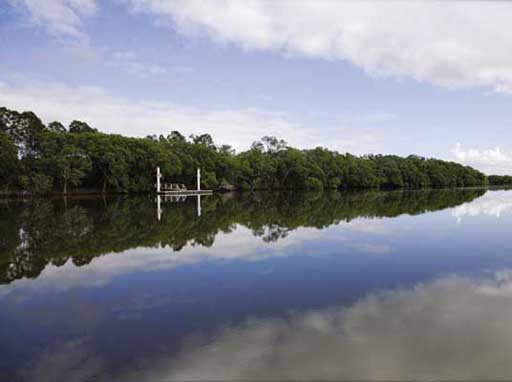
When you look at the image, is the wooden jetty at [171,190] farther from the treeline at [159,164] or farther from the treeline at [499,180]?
the treeline at [499,180]

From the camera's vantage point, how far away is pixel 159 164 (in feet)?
150

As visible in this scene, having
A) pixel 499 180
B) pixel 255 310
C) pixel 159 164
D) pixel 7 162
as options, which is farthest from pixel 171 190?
pixel 499 180

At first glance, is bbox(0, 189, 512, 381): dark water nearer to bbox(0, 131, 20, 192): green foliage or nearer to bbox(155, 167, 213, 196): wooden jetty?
bbox(0, 131, 20, 192): green foliage

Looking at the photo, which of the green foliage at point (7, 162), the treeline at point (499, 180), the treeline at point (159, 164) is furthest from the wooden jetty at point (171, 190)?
the treeline at point (499, 180)

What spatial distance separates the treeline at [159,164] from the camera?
38.2m

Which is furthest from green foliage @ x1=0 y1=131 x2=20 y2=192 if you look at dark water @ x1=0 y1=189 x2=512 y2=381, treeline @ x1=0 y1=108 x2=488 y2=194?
→ dark water @ x1=0 y1=189 x2=512 y2=381

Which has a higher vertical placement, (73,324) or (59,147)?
(59,147)

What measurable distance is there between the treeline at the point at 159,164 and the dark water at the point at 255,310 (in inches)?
1243

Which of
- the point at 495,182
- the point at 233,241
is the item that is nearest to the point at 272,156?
the point at 233,241

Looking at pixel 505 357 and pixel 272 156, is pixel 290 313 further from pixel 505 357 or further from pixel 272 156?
pixel 272 156

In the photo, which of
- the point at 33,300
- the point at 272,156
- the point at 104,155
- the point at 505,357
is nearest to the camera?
the point at 505,357

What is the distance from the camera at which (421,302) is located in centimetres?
518

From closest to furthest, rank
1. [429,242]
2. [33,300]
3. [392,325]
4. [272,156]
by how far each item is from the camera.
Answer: [392,325] → [33,300] → [429,242] → [272,156]

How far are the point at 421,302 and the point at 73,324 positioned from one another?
436 centimetres
